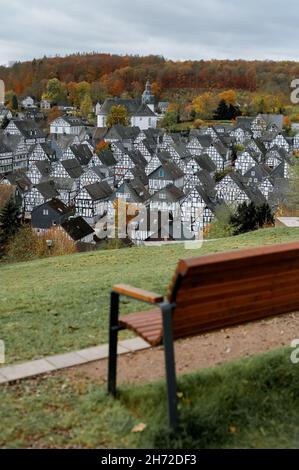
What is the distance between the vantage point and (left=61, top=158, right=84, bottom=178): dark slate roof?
51.8 metres

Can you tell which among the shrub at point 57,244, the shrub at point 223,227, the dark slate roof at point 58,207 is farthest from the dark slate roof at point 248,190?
the shrub at point 223,227

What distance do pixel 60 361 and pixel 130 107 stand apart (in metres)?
93.1

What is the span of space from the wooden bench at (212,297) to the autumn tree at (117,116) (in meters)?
84.4

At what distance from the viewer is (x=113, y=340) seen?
381 cm

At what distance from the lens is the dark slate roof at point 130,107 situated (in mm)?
91188

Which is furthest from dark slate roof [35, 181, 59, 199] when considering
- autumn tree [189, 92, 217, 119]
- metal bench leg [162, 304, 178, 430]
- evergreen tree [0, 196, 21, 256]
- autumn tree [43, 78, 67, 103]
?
autumn tree [43, 78, 67, 103]

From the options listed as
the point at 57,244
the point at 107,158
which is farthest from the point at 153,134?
the point at 57,244

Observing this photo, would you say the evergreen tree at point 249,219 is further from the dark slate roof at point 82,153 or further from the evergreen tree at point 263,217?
the dark slate roof at point 82,153

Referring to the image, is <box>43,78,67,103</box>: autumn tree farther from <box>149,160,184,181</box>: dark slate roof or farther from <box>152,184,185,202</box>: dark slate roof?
<box>152,184,185,202</box>: dark slate roof

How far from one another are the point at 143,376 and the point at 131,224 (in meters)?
32.3

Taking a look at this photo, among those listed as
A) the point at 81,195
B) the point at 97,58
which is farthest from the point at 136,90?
the point at 81,195

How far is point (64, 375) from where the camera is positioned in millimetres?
4270

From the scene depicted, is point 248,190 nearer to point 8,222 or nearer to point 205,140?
point 8,222
